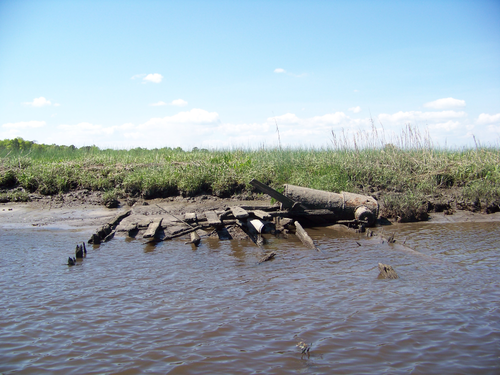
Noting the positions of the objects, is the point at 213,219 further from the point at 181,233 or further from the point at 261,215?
the point at 261,215

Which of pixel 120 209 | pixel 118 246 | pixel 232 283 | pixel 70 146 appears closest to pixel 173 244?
pixel 118 246

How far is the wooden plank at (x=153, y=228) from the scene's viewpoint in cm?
718

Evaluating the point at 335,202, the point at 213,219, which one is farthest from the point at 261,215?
the point at 335,202

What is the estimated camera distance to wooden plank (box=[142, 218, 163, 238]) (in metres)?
7.18

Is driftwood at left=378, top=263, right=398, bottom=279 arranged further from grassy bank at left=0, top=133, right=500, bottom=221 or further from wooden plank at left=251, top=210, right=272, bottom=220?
grassy bank at left=0, top=133, right=500, bottom=221

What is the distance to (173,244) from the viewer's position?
7547 mm

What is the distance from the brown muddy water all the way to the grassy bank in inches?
151

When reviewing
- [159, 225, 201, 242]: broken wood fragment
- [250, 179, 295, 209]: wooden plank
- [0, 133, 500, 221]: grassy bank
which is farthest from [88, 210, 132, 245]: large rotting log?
[250, 179, 295, 209]: wooden plank

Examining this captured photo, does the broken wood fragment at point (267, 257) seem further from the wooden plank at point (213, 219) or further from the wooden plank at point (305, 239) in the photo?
the wooden plank at point (213, 219)

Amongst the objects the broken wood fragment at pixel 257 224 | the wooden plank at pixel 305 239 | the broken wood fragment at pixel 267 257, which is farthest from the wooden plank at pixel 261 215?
the broken wood fragment at pixel 267 257

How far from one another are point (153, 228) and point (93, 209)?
14.8ft

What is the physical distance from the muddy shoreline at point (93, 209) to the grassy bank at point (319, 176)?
35 cm

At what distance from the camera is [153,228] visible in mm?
7590

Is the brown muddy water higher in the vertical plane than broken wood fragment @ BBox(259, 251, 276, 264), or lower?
lower
